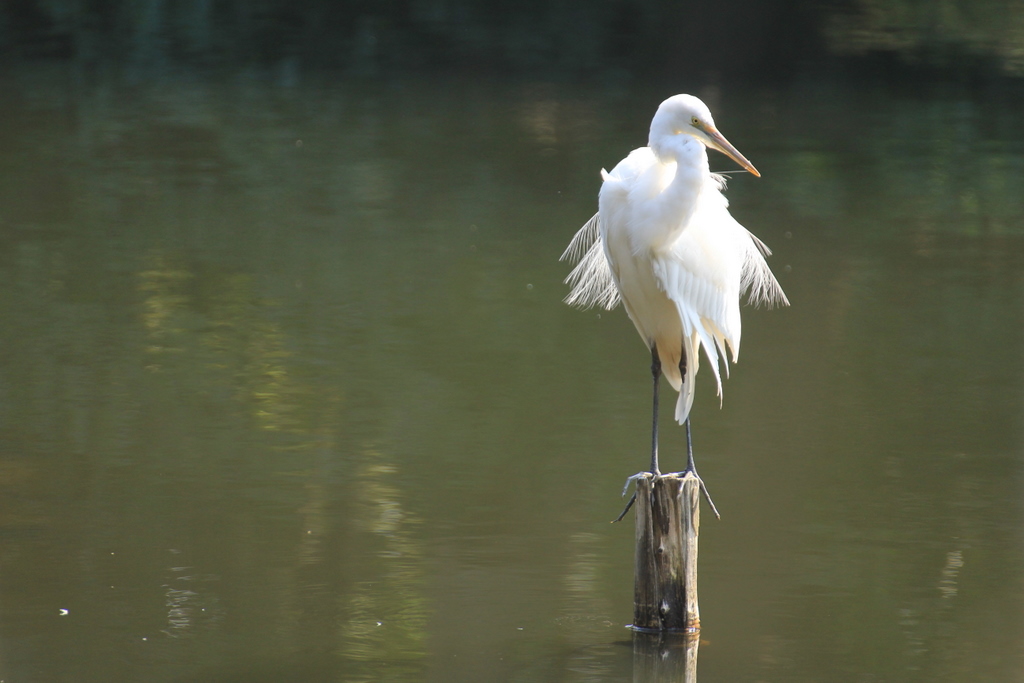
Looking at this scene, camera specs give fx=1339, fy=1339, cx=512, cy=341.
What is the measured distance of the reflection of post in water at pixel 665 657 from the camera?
4.01 m

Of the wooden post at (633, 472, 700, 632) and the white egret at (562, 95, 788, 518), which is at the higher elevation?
the white egret at (562, 95, 788, 518)

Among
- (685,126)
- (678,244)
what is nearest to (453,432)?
(678,244)

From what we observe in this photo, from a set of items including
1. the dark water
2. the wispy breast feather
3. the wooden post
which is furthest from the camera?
the wispy breast feather

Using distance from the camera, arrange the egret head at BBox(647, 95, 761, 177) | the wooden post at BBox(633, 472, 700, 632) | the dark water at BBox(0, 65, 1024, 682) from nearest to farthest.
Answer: the wooden post at BBox(633, 472, 700, 632), the egret head at BBox(647, 95, 761, 177), the dark water at BBox(0, 65, 1024, 682)

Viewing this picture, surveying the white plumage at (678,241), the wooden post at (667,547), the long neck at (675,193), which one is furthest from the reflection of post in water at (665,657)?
the long neck at (675,193)

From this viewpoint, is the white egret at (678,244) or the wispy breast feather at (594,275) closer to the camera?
the white egret at (678,244)

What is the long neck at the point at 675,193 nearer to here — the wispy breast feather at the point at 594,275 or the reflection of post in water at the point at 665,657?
the wispy breast feather at the point at 594,275

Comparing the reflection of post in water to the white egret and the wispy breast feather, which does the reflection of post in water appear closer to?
the white egret

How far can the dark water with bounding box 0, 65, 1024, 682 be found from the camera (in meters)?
4.30

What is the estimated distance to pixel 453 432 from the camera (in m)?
6.04

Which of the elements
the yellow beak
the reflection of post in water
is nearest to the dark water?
the reflection of post in water

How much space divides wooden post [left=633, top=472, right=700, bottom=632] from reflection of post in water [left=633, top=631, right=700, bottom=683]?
40 mm

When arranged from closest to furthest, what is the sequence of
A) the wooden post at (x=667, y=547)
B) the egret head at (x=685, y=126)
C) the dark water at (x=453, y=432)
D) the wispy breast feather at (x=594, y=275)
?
the wooden post at (x=667, y=547) < the egret head at (x=685, y=126) < the dark water at (x=453, y=432) < the wispy breast feather at (x=594, y=275)

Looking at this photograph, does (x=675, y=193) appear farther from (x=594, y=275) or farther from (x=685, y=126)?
(x=594, y=275)
